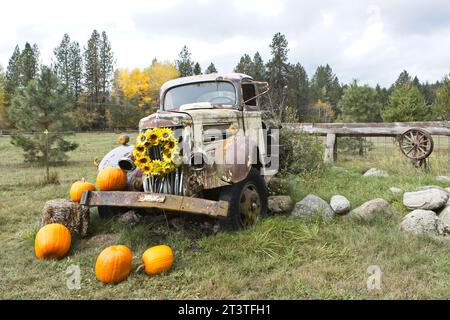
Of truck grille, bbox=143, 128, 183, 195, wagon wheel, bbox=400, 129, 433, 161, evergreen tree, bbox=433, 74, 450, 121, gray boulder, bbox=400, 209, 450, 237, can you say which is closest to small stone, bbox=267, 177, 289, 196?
gray boulder, bbox=400, 209, 450, 237

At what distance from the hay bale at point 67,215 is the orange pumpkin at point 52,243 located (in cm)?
39

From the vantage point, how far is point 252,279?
3.48 m

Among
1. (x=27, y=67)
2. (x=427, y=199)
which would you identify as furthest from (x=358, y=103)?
(x=27, y=67)

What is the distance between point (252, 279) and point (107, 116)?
39.0 metres

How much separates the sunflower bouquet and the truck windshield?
1545mm

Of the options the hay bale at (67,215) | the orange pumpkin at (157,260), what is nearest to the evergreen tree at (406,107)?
the hay bale at (67,215)

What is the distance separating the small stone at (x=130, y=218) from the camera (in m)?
5.05

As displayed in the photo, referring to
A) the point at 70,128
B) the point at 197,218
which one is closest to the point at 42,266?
the point at 197,218

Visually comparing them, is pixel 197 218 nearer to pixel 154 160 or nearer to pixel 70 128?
pixel 154 160

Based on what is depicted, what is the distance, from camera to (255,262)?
12.3ft

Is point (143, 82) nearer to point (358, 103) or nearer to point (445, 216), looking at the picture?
point (358, 103)

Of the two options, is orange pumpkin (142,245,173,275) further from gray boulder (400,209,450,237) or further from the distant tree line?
the distant tree line

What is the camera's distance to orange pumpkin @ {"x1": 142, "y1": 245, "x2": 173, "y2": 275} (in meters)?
3.62

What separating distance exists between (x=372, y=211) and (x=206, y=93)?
2.97 metres
